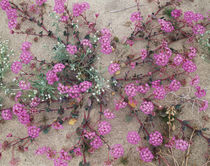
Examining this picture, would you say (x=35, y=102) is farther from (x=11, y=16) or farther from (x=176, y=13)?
(x=176, y=13)

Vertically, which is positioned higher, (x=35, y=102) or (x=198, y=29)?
(x=198, y=29)

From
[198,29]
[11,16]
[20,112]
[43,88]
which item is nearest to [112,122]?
[43,88]

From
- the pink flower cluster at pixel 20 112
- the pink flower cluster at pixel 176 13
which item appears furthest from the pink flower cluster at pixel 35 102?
the pink flower cluster at pixel 176 13

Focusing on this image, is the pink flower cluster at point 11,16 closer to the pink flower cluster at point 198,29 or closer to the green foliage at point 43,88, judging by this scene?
the green foliage at point 43,88

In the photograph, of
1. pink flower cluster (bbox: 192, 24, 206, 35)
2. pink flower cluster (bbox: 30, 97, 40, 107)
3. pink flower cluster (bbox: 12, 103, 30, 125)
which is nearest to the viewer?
pink flower cluster (bbox: 12, 103, 30, 125)

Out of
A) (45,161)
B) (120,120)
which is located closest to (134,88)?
(120,120)

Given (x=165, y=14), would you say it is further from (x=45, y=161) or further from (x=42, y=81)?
(x=45, y=161)

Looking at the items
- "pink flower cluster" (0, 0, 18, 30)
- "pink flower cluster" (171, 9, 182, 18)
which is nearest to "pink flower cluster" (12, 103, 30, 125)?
"pink flower cluster" (0, 0, 18, 30)

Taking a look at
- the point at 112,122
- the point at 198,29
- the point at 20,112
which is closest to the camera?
the point at 20,112

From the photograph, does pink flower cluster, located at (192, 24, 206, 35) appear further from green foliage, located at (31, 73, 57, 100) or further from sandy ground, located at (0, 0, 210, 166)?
green foliage, located at (31, 73, 57, 100)
